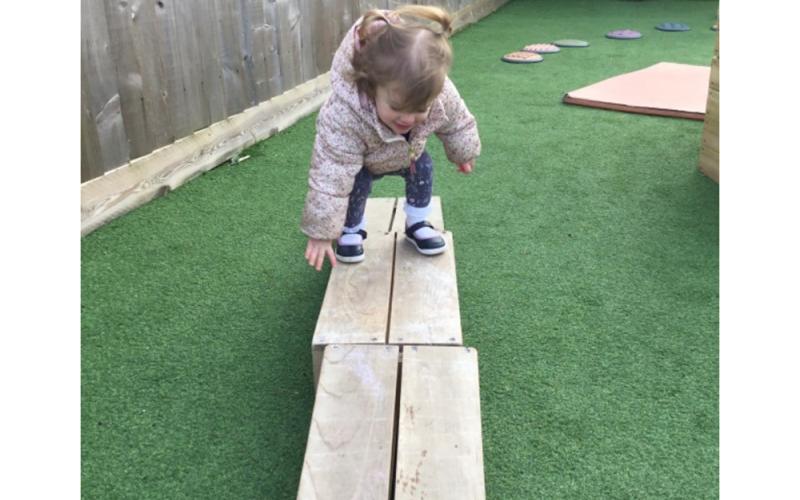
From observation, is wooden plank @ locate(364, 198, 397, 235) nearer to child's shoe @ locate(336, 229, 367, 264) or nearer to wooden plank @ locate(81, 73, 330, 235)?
child's shoe @ locate(336, 229, 367, 264)

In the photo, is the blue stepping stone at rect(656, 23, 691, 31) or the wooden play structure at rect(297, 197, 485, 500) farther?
the blue stepping stone at rect(656, 23, 691, 31)

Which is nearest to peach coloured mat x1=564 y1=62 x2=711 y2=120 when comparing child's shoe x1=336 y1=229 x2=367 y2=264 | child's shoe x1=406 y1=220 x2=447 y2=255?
child's shoe x1=406 y1=220 x2=447 y2=255

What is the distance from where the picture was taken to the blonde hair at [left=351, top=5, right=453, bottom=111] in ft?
5.74

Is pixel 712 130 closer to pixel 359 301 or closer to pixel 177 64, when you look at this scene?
pixel 359 301

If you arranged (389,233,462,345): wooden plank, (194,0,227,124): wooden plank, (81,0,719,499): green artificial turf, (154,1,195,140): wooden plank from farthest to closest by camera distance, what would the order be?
(194,0,227,124): wooden plank → (154,1,195,140): wooden plank → (389,233,462,345): wooden plank → (81,0,719,499): green artificial turf

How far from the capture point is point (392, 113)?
189cm

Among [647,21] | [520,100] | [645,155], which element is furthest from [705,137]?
[647,21]

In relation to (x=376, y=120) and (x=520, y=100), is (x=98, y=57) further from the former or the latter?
(x=520, y=100)

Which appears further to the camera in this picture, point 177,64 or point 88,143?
point 177,64

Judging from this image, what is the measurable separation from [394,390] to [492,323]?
761mm

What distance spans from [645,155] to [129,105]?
2.66 m

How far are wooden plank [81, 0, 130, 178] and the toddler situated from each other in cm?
131

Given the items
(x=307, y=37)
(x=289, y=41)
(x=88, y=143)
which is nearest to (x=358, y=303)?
(x=88, y=143)

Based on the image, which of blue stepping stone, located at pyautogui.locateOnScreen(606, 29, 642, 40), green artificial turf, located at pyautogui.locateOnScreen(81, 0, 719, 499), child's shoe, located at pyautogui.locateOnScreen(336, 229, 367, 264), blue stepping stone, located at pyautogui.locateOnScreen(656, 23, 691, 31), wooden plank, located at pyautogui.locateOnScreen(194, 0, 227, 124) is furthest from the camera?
blue stepping stone, located at pyautogui.locateOnScreen(656, 23, 691, 31)
